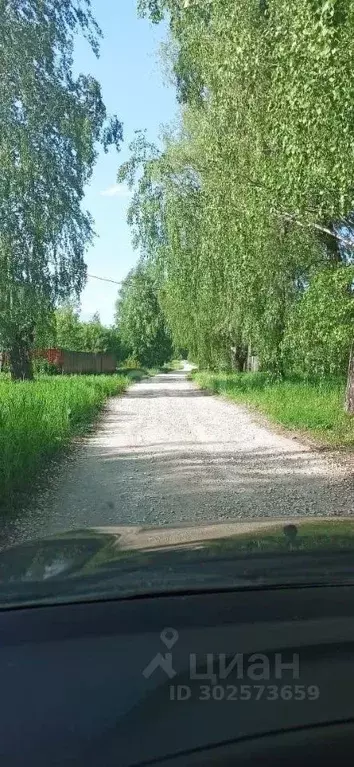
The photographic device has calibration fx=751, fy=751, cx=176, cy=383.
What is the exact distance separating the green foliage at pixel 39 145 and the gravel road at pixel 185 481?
3.86 meters

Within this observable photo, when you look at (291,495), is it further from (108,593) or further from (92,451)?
(108,593)

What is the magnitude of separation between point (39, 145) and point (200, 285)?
6.48 meters

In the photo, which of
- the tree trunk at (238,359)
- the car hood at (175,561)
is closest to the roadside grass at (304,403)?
the tree trunk at (238,359)

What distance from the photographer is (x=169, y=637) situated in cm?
174

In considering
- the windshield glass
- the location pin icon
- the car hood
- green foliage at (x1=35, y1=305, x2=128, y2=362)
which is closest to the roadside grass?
the windshield glass

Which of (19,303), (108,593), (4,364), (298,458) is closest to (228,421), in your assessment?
(19,303)

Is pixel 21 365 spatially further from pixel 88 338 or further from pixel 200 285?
pixel 88 338

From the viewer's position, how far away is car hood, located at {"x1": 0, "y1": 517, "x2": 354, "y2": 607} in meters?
1.99

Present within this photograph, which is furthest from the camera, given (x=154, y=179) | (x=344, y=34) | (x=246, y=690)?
(x=154, y=179)

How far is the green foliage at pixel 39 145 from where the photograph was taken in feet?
37.3

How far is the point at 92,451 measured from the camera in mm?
12945

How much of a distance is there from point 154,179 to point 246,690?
57.2 feet

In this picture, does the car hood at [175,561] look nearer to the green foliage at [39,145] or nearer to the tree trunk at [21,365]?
the green foliage at [39,145]

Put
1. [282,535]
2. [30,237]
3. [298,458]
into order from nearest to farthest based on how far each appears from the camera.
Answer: [282,535], [298,458], [30,237]
